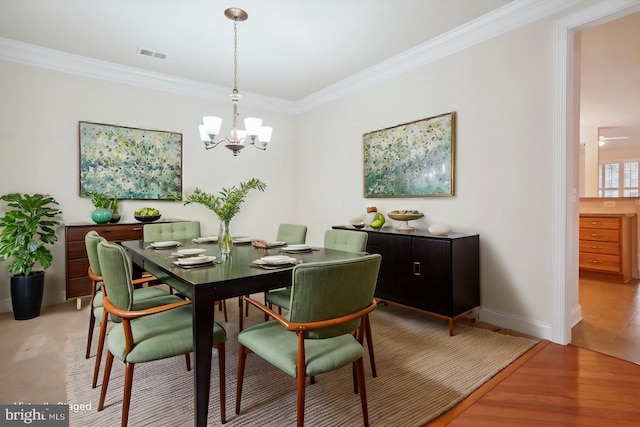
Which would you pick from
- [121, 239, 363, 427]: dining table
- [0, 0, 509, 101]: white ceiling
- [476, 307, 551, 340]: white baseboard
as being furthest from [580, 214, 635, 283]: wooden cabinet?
[121, 239, 363, 427]: dining table

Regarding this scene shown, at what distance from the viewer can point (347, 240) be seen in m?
2.72

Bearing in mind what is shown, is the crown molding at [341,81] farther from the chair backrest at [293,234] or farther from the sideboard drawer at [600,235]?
the sideboard drawer at [600,235]

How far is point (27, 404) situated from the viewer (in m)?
1.83

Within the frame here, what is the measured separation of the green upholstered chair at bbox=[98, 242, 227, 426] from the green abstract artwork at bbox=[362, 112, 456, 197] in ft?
8.47

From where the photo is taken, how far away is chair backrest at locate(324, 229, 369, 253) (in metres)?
2.60

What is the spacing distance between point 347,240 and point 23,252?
3.06 metres

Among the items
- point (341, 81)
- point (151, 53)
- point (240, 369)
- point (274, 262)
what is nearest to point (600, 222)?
point (341, 81)

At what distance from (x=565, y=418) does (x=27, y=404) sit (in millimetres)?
2887

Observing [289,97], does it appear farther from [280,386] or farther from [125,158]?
[280,386]

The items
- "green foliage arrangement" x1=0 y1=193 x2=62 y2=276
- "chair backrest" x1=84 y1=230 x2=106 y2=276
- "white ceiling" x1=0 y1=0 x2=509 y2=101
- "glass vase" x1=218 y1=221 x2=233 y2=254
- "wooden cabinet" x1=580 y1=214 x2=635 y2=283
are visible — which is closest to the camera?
"chair backrest" x1=84 y1=230 x2=106 y2=276

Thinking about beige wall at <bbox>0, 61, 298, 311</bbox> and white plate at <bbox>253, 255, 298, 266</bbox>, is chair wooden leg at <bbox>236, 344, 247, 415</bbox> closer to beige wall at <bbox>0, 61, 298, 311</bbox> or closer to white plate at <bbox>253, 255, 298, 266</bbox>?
white plate at <bbox>253, 255, 298, 266</bbox>

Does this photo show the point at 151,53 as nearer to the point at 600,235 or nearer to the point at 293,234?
the point at 293,234

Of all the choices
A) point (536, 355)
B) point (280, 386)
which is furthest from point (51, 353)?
point (536, 355)

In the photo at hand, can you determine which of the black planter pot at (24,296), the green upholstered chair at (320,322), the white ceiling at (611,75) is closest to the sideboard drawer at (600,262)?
the white ceiling at (611,75)
